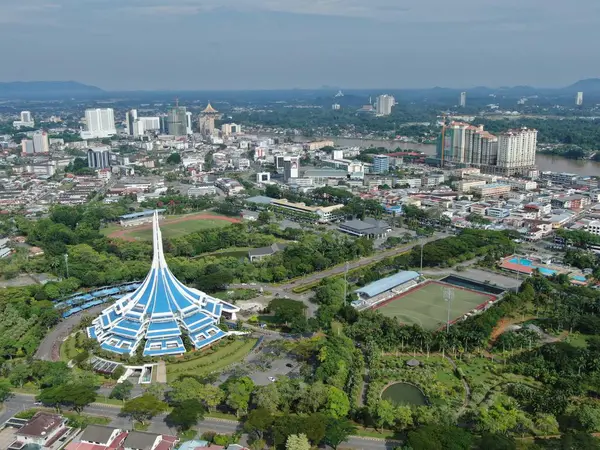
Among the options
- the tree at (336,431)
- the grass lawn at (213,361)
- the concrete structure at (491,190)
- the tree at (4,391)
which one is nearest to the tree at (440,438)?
the tree at (336,431)

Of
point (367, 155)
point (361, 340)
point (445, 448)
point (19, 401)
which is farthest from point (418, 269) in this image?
point (367, 155)

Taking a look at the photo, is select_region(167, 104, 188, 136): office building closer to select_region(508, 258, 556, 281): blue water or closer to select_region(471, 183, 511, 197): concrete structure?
select_region(471, 183, 511, 197): concrete structure

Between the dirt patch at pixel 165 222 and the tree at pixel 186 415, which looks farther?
the dirt patch at pixel 165 222

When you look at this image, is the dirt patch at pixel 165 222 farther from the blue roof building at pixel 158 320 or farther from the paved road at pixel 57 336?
the blue roof building at pixel 158 320

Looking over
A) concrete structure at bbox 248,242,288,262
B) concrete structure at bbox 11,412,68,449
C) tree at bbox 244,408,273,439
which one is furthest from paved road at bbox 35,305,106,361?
concrete structure at bbox 248,242,288,262

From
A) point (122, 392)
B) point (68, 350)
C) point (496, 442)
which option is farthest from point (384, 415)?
point (68, 350)

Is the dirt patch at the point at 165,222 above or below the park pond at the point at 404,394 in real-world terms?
Result: above

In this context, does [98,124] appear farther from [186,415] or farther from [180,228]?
[186,415]

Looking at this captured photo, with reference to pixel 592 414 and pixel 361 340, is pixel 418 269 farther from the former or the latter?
pixel 592 414
